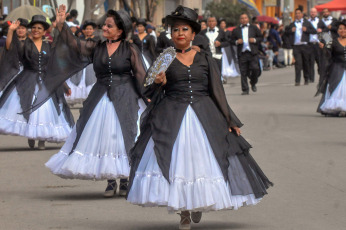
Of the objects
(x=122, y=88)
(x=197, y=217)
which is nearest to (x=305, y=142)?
(x=122, y=88)

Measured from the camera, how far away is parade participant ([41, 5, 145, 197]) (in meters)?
9.79

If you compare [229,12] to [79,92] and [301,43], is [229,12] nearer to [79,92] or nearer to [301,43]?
[301,43]

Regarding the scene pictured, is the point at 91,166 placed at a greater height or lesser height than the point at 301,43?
greater

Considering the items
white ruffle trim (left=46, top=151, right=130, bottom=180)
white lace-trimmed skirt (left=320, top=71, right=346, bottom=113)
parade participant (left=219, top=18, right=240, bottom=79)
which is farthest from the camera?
parade participant (left=219, top=18, right=240, bottom=79)

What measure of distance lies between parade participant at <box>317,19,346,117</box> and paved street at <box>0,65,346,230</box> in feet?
6.23

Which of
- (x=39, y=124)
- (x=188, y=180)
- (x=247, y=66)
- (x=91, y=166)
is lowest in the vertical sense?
(x=247, y=66)

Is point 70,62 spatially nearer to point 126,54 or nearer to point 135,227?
point 126,54

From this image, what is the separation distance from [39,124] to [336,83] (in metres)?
7.05

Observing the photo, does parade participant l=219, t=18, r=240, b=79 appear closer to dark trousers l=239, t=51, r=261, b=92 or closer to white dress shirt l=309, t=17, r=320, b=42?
white dress shirt l=309, t=17, r=320, b=42

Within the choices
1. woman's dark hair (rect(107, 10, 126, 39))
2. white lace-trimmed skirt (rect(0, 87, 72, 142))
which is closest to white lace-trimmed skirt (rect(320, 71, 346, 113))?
white lace-trimmed skirt (rect(0, 87, 72, 142))

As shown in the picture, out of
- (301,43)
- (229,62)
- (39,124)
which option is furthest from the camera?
(229,62)

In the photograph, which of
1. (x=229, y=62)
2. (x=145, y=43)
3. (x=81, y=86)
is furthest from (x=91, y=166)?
(x=229, y=62)

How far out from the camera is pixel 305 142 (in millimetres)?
14430

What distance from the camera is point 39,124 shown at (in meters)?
14.0
